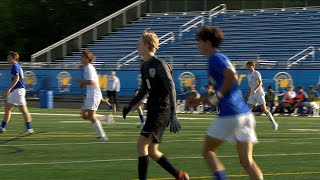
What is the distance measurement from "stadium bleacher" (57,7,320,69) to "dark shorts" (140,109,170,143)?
29.8 m

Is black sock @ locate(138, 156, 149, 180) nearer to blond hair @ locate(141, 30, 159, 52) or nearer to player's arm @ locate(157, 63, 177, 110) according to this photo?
player's arm @ locate(157, 63, 177, 110)

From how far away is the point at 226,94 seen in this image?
9.43 m

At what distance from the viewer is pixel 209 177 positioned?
40.5 ft

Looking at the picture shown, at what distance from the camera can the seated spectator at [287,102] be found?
119 ft

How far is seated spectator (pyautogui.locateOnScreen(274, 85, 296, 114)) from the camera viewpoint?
3622 centimetres

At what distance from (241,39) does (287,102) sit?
42.7 feet

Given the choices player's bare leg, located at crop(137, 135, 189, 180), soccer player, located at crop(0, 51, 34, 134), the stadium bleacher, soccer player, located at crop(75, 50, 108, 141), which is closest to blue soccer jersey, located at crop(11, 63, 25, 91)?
soccer player, located at crop(0, 51, 34, 134)

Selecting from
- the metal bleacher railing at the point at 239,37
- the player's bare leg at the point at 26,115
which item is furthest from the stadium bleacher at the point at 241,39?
the player's bare leg at the point at 26,115

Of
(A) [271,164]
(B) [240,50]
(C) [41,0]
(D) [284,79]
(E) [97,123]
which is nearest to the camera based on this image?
(A) [271,164]

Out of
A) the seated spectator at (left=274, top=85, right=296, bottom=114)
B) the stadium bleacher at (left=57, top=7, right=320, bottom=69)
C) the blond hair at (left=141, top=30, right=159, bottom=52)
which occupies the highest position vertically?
the blond hair at (left=141, top=30, right=159, bottom=52)

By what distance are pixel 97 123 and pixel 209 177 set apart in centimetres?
662

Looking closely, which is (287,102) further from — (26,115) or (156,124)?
(156,124)

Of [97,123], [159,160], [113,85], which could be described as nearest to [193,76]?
[113,85]

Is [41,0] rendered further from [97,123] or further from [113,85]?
[97,123]
